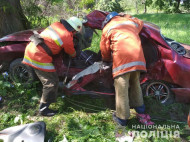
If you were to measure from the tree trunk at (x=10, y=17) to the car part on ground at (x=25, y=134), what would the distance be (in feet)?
9.15

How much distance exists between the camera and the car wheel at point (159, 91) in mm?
3266

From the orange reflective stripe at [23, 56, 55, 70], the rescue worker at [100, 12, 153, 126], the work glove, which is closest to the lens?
the rescue worker at [100, 12, 153, 126]

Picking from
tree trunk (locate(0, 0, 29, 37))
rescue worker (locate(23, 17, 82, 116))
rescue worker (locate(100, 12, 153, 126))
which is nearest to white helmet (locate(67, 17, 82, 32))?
rescue worker (locate(23, 17, 82, 116))

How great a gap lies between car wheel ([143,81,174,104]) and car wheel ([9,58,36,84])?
7.18 ft

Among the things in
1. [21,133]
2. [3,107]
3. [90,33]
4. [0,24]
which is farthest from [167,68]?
[0,24]

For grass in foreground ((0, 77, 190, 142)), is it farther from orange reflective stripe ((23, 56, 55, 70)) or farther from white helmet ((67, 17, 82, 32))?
white helmet ((67, 17, 82, 32))

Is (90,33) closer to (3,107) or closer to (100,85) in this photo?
(100,85)

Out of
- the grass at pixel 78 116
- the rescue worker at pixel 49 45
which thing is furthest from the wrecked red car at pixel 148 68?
the rescue worker at pixel 49 45

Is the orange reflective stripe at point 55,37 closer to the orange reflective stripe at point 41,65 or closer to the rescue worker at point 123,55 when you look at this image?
the orange reflective stripe at point 41,65

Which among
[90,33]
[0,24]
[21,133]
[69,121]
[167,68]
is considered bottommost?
[69,121]

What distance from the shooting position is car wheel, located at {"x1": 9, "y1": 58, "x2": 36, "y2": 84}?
3580mm

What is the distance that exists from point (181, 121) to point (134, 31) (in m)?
1.76

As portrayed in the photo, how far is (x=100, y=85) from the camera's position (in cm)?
339

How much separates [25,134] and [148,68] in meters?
2.19
